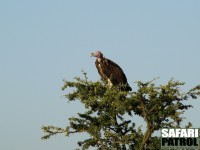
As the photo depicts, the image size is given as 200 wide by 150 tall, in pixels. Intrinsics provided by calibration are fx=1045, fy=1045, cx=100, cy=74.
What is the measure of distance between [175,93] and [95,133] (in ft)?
14.4

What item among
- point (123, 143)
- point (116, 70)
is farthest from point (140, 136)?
point (116, 70)

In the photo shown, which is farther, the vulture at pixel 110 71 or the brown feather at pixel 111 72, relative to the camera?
the brown feather at pixel 111 72

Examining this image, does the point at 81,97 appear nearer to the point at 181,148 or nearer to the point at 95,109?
the point at 95,109

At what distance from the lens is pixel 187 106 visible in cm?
5106

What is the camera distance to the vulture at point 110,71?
5484 cm

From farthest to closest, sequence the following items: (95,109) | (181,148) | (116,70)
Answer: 1. (116,70)
2. (95,109)
3. (181,148)

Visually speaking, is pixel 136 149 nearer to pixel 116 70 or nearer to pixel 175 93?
pixel 175 93

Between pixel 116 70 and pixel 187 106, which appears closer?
pixel 187 106

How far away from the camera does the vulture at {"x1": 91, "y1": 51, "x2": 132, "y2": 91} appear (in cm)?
5484

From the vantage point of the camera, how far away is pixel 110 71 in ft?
182

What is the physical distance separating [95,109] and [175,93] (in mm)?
4137

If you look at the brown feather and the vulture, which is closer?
the vulture

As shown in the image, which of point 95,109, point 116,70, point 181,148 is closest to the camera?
point 181,148

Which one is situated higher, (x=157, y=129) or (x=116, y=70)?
(x=116, y=70)
